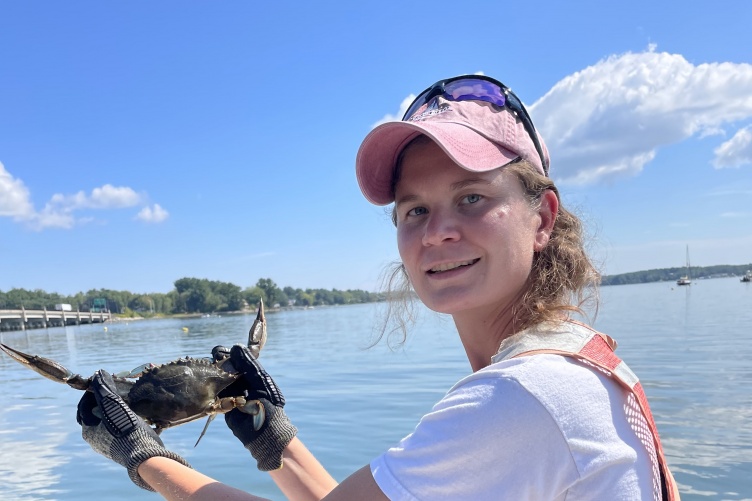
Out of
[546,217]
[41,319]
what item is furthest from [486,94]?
[41,319]

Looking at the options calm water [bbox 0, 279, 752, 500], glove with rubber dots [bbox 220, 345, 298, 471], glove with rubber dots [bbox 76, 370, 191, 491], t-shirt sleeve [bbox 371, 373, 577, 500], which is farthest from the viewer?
calm water [bbox 0, 279, 752, 500]

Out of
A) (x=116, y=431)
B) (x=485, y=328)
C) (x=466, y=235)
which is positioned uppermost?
(x=466, y=235)

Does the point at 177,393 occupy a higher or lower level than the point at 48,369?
lower

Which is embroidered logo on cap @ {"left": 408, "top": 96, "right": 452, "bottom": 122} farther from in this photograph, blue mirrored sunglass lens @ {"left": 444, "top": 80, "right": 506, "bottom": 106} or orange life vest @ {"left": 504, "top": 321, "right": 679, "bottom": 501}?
orange life vest @ {"left": 504, "top": 321, "right": 679, "bottom": 501}

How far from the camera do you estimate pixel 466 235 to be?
1408mm

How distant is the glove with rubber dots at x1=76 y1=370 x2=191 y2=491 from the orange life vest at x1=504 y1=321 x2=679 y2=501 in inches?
46.6

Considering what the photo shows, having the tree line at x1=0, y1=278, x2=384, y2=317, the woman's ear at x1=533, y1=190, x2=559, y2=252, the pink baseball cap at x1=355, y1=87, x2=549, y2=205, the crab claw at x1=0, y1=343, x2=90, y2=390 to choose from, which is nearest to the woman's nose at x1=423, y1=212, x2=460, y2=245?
the pink baseball cap at x1=355, y1=87, x2=549, y2=205

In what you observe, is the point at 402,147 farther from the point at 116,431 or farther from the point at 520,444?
the point at 116,431

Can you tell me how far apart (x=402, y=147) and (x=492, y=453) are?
33.8 inches

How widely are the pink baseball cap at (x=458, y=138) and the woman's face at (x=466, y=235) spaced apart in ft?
0.19

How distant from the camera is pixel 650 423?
4.23 ft

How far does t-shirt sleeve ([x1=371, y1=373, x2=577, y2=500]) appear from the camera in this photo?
103 cm

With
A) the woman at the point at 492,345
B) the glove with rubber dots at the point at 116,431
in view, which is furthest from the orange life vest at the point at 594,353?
the glove with rubber dots at the point at 116,431

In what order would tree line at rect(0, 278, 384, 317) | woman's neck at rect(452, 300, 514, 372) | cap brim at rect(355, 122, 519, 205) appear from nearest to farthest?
cap brim at rect(355, 122, 519, 205) → woman's neck at rect(452, 300, 514, 372) → tree line at rect(0, 278, 384, 317)
